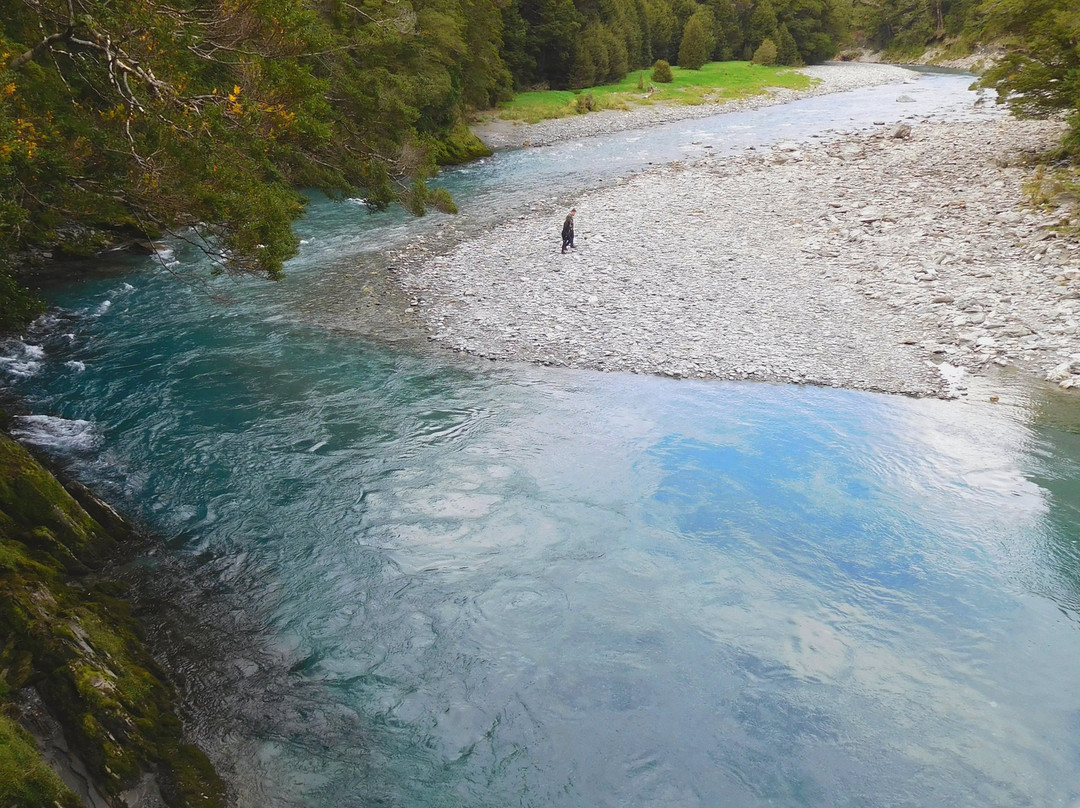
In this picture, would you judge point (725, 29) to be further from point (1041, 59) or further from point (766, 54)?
point (1041, 59)

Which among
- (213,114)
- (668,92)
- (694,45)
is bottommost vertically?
(668,92)

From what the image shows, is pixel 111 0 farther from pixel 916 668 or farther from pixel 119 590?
pixel 916 668

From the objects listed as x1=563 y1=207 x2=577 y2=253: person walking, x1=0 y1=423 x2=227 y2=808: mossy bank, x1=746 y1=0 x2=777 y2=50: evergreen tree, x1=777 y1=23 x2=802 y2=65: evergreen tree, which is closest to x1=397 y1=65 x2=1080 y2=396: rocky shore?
x1=563 y1=207 x2=577 y2=253: person walking

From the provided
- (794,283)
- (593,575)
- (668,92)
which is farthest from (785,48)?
(593,575)

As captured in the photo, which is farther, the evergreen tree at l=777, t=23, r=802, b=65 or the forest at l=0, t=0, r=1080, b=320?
the evergreen tree at l=777, t=23, r=802, b=65

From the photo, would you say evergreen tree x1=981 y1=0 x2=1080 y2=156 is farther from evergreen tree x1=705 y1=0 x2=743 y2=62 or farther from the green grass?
evergreen tree x1=705 y1=0 x2=743 y2=62

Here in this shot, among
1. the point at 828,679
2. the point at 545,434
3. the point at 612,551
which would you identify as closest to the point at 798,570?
the point at 828,679
